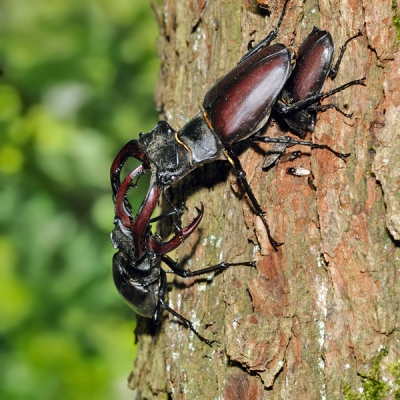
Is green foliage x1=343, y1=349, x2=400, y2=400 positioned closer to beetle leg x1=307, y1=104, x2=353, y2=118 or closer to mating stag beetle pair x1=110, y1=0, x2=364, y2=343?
mating stag beetle pair x1=110, y1=0, x2=364, y2=343

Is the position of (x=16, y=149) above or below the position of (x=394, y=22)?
above

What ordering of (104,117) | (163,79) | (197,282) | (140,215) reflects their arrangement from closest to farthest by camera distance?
(140,215)
(197,282)
(163,79)
(104,117)

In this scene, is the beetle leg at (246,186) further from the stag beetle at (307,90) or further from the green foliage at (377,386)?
Answer: the green foliage at (377,386)

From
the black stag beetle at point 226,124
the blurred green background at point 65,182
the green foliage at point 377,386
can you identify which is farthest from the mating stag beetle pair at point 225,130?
the blurred green background at point 65,182

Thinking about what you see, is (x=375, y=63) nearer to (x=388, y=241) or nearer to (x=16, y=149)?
(x=388, y=241)

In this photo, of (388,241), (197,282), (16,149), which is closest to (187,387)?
(197,282)

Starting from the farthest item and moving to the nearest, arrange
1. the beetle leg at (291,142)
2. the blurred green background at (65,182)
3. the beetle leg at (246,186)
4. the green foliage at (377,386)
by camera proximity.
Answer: the blurred green background at (65,182) < the beetle leg at (246,186) < the beetle leg at (291,142) < the green foliage at (377,386)

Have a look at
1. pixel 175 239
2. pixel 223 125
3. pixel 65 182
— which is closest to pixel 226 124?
pixel 223 125

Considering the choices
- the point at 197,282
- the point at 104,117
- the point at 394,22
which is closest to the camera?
the point at 394,22
